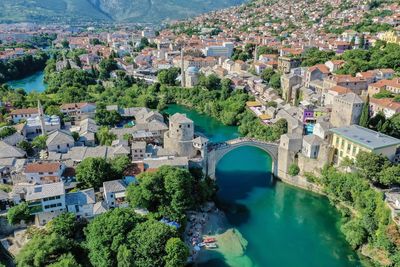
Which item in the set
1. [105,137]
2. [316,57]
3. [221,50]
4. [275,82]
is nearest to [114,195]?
[105,137]

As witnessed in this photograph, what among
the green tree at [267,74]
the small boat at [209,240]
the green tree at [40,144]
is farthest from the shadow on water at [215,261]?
the green tree at [267,74]

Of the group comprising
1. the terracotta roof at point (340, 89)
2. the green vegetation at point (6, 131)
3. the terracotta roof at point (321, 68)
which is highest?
the terracotta roof at point (321, 68)

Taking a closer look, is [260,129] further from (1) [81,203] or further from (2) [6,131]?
(2) [6,131]

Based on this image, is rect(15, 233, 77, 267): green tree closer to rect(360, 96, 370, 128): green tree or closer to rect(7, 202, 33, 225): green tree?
rect(7, 202, 33, 225): green tree

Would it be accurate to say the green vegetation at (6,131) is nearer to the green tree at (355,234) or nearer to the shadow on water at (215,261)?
the shadow on water at (215,261)

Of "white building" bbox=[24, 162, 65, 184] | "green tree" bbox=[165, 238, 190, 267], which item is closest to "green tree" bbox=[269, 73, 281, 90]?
"white building" bbox=[24, 162, 65, 184]

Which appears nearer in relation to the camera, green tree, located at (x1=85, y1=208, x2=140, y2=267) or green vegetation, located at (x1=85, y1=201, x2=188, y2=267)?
green vegetation, located at (x1=85, y1=201, x2=188, y2=267)

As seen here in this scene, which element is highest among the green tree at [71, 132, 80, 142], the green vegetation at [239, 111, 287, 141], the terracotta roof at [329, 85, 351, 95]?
the terracotta roof at [329, 85, 351, 95]
